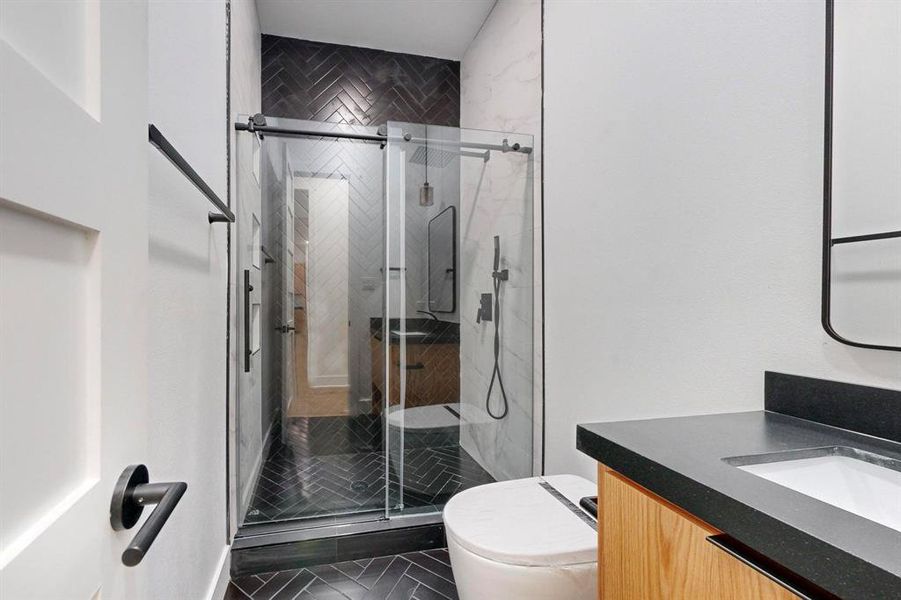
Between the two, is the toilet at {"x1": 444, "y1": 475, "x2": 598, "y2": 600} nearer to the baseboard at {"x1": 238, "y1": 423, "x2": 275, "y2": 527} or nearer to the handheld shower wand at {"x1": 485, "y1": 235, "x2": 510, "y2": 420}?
the handheld shower wand at {"x1": 485, "y1": 235, "x2": 510, "y2": 420}

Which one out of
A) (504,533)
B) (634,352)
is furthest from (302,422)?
(634,352)

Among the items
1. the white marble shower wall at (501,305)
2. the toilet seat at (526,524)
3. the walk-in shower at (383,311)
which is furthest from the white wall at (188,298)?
the white marble shower wall at (501,305)

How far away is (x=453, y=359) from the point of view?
2.49m

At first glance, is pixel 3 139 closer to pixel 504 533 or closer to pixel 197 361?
pixel 197 361

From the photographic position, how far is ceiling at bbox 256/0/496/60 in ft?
9.70

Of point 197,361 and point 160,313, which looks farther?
point 197,361

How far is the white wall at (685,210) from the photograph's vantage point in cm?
111

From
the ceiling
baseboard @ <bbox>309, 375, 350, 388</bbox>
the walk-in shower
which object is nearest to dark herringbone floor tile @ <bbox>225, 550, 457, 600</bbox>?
the walk-in shower

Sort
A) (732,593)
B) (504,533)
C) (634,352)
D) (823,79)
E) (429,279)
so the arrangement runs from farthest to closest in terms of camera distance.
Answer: (429,279) < (634,352) < (504,533) < (823,79) < (732,593)

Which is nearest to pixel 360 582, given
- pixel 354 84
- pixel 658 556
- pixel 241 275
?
pixel 241 275

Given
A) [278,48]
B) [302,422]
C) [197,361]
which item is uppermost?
[278,48]

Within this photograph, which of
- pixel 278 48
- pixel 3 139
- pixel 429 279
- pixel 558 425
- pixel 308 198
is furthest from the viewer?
pixel 278 48

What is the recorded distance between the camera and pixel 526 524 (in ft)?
4.81

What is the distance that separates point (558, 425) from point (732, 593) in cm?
160
